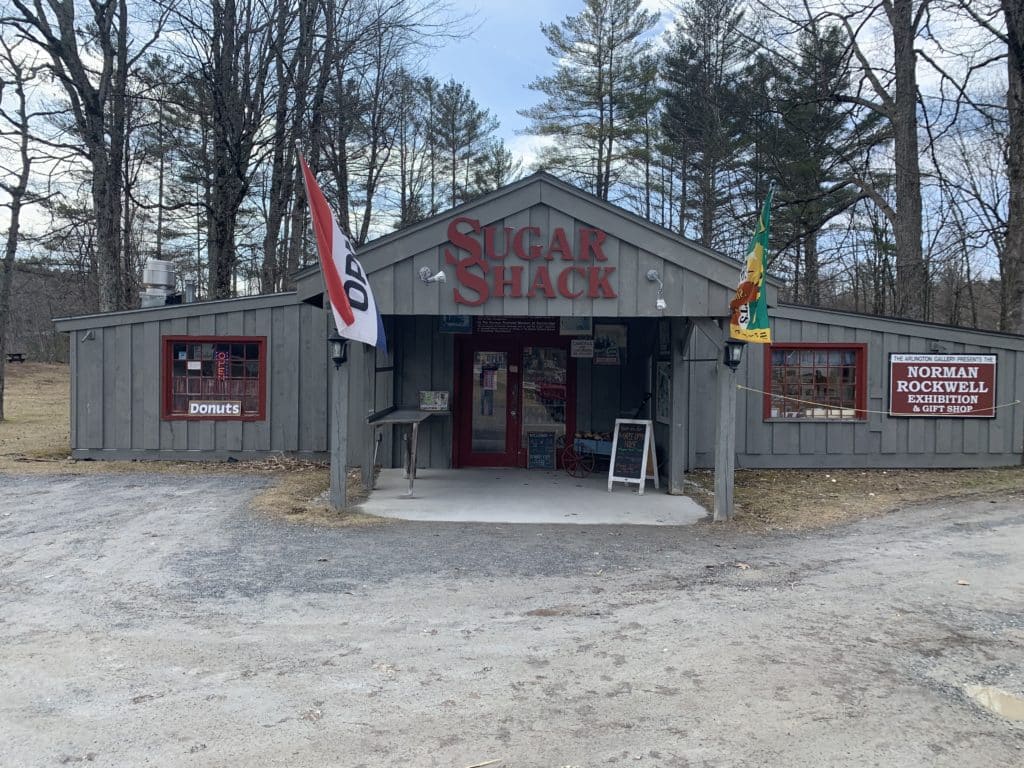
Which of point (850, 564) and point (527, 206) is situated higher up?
point (527, 206)

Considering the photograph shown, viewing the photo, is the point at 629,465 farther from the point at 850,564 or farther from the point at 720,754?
the point at 720,754

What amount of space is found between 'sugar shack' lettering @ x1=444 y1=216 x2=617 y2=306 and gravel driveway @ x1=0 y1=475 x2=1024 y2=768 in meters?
2.58

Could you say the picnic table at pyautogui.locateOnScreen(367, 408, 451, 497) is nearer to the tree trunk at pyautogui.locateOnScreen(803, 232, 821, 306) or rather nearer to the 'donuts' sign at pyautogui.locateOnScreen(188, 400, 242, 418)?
the 'donuts' sign at pyautogui.locateOnScreen(188, 400, 242, 418)

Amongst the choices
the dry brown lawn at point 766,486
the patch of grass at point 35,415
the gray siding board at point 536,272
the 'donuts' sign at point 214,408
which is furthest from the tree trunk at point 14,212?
the gray siding board at point 536,272

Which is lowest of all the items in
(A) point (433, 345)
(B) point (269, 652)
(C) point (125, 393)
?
(B) point (269, 652)

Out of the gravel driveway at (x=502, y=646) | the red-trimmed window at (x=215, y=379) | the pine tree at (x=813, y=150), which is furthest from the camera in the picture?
the pine tree at (x=813, y=150)

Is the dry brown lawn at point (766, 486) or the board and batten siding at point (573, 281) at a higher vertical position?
the board and batten siding at point (573, 281)

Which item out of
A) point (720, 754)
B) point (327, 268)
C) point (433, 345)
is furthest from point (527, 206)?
point (720, 754)

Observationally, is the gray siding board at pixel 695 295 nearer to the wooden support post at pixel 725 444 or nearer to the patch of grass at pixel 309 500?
the wooden support post at pixel 725 444

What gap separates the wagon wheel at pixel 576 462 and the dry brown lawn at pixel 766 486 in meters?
1.50

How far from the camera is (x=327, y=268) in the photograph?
283 inches

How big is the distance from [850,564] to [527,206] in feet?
15.5

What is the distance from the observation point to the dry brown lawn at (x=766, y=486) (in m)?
8.40

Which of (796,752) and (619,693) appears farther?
(619,693)
